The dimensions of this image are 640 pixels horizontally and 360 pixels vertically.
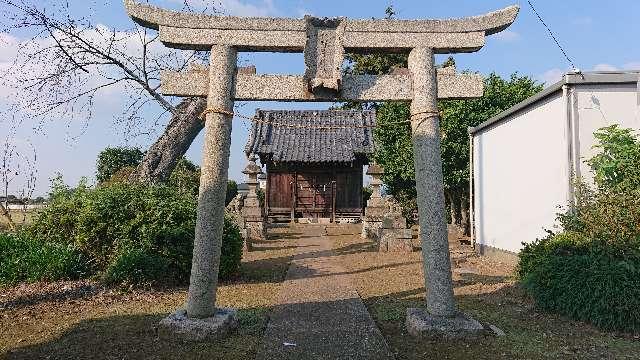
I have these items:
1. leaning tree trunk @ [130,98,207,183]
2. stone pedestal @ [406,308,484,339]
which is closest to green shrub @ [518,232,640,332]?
stone pedestal @ [406,308,484,339]

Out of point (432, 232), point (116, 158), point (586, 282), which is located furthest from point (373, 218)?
point (116, 158)

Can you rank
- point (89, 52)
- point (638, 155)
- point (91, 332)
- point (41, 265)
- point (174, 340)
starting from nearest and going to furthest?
point (174, 340)
point (91, 332)
point (638, 155)
point (41, 265)
point (89, 52)

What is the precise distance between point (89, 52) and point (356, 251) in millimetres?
8886

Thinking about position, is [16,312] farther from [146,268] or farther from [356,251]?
[356,251]

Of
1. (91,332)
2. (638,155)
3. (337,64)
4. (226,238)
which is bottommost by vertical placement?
(91,332)

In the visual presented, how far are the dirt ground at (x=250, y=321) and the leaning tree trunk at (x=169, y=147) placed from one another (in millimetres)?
3231

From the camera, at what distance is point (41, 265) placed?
27.5 feet

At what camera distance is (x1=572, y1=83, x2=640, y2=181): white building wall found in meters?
8.67

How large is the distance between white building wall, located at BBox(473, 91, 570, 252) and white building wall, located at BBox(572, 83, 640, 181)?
0.82ft

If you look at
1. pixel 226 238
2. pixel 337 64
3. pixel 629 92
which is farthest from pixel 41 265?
pixel 629 92

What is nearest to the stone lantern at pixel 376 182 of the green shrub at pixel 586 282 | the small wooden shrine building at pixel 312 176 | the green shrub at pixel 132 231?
the green shrub at pixel 132 231

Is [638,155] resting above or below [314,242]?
above

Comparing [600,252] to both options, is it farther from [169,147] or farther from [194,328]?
[169,147]

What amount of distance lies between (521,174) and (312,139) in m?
15.6
